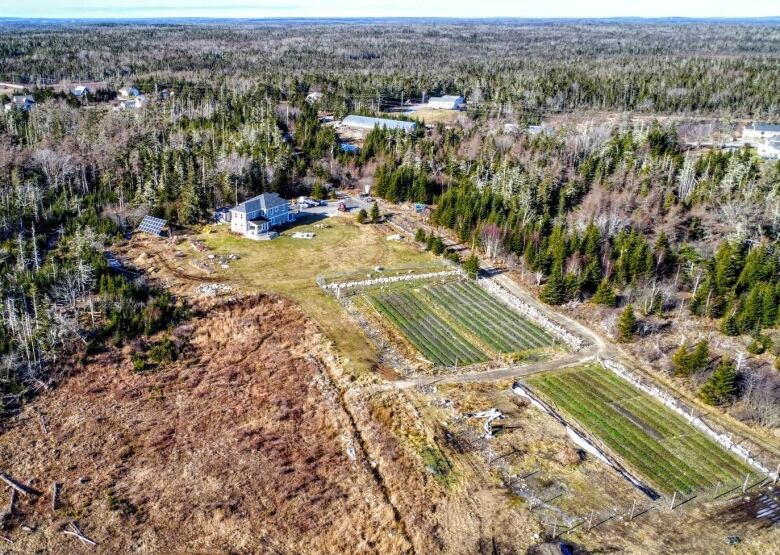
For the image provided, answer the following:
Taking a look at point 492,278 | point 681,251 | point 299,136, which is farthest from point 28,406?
point 299,136

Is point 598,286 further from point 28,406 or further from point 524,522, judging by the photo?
point 28,406

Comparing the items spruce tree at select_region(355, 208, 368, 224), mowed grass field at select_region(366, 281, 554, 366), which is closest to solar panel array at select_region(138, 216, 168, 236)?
spruce tree at select_region(355, 208, 368, 224)

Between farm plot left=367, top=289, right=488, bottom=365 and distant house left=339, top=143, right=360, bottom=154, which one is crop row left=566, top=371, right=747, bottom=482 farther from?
distant house left=339, top=143, right=360, bottom=154

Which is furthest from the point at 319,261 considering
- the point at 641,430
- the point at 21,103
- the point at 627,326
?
the point at 21,103

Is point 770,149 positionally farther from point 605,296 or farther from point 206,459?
point 206,459

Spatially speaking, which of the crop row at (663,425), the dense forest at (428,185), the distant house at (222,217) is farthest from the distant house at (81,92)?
the crop row at (663,425)

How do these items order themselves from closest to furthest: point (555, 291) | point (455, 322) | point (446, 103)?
point (455, 322) → point (555, 291) → point (446, 103)

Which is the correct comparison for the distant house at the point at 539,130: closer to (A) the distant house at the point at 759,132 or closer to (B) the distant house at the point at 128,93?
(A) the distant house at the point at 759,132
